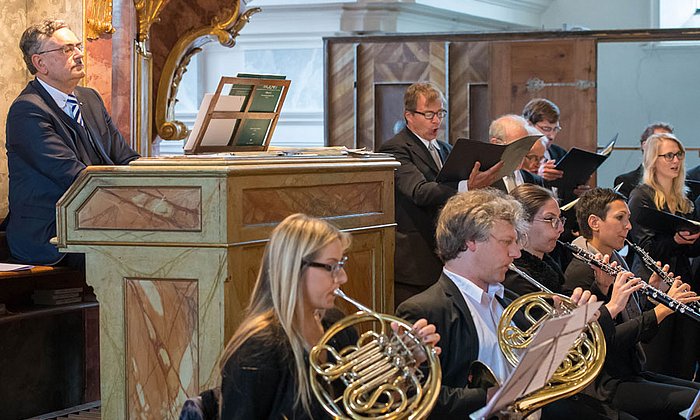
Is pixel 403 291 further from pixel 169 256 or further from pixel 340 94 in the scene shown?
pixel 340 94

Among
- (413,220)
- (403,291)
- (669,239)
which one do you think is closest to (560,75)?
(669,239)

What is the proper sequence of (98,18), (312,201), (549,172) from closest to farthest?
1. (312,201)
2. (98,18)
3. (549,172)

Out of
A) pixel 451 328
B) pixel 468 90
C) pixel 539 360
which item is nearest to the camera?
pixel 539 360

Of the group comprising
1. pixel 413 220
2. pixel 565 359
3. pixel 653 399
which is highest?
pixel 413 220

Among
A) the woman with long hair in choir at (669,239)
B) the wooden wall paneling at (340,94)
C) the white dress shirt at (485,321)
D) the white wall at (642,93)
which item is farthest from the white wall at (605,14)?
the white dress shirt at (485,321)

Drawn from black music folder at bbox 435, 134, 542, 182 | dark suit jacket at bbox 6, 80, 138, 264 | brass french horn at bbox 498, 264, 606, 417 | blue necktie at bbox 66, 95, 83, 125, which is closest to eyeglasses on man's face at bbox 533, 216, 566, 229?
black music folder at bbox 435, 134, 542, 182

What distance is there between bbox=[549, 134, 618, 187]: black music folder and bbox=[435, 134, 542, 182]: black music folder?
0.95m

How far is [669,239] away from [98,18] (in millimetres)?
3139

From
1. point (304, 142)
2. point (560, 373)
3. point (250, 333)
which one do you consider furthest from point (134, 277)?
point (304, 142)

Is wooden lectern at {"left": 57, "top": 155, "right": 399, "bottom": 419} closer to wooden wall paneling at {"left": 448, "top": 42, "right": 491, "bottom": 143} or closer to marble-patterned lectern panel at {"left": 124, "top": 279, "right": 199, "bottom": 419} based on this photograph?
marble-patterned lectern panel at {"left": 124, "top": 279, "right": 199, "bottom": 419}

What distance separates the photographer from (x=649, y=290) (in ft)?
13.9

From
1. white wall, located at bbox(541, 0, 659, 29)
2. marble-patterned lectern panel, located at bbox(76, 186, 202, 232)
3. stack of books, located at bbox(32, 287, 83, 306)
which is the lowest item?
stack of books, located at bbox(32, 287, 83, 306)

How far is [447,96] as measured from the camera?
31.3 ft

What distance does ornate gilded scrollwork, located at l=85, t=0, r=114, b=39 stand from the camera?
17.3 ft
